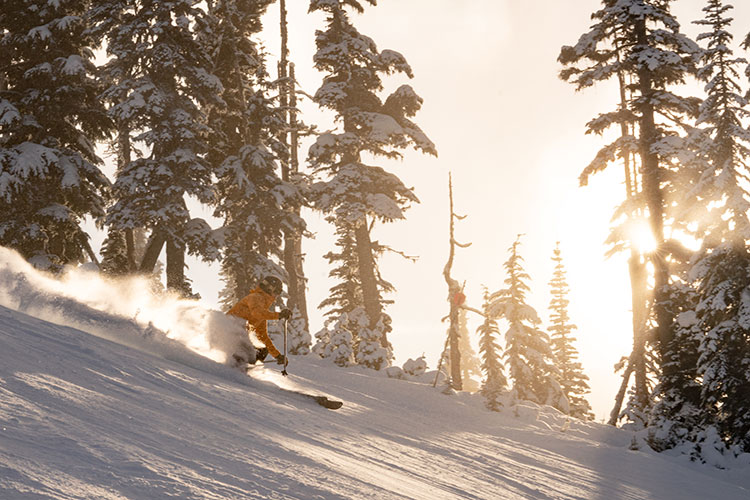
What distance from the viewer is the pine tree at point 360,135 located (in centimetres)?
2359

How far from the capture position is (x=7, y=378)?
13.4 feet

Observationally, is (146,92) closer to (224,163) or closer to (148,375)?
(224,163)

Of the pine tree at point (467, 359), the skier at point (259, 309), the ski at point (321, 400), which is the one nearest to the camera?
the ski at point (321, 400)

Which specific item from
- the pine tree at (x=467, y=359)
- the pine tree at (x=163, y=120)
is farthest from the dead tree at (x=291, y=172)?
the pine tree at (x=467, y=359)

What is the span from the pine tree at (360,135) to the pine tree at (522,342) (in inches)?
284

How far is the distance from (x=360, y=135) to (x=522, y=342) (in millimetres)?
12625

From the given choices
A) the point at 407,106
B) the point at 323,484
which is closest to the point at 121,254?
the point at 407,106

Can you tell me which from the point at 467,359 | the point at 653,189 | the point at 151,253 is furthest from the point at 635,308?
the point at 467,359

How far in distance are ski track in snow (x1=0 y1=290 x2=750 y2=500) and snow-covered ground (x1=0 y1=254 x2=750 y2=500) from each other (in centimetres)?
2

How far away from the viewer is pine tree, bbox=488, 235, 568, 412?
2652cm

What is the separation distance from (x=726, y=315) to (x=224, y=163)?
1895 cm

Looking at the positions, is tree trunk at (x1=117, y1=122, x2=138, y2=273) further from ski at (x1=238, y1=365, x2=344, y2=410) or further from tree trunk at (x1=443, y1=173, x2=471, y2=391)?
ski at (x1=238, y1=365, x2=344, y2=410)

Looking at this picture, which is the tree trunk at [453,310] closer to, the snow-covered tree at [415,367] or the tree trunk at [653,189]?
the snow-covered tree at [415,367]

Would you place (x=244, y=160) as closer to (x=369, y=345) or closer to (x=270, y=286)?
(x=369, y=345)
